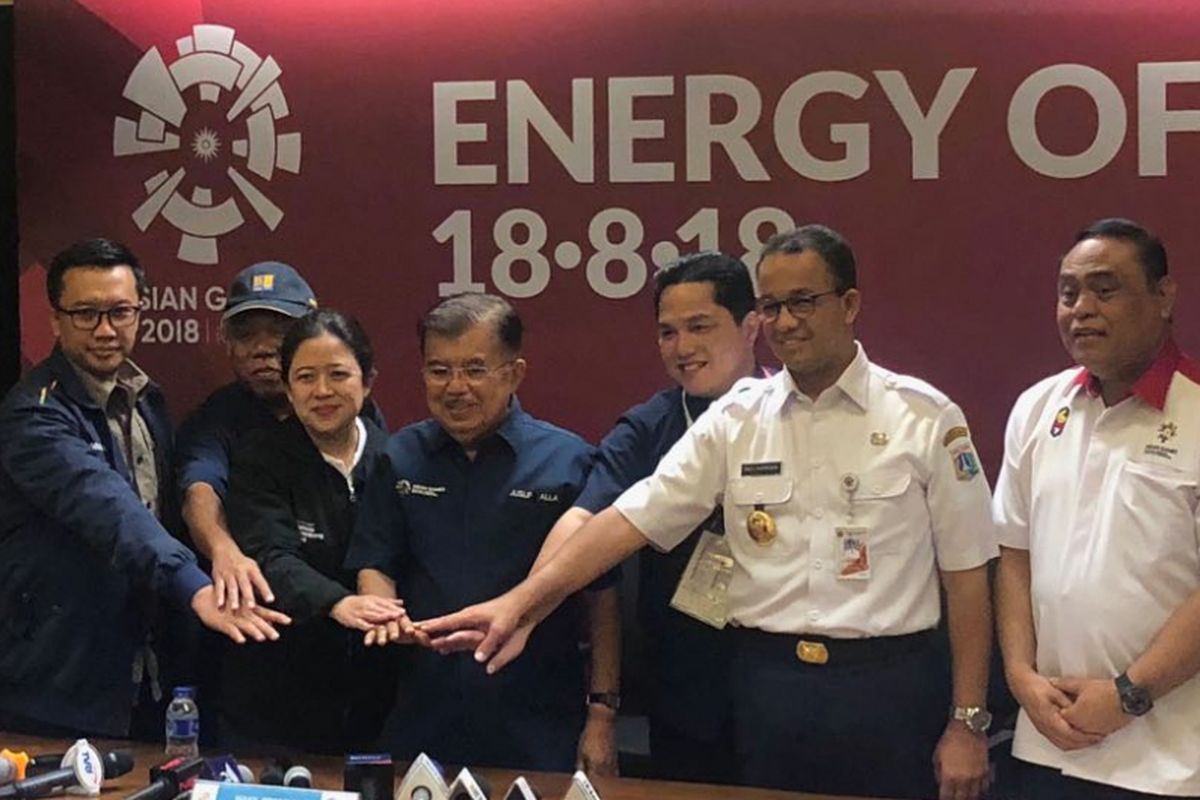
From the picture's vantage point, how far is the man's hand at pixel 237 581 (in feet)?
8.71

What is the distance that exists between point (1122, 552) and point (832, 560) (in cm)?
50

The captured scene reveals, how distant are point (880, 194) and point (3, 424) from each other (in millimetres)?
2161

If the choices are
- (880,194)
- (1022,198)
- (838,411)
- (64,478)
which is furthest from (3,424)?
(1022,198)

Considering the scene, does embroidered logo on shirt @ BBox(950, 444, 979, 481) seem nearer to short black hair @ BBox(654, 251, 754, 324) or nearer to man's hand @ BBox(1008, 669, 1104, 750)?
man's hand @ BBox(1008, 669, 1104, 750)

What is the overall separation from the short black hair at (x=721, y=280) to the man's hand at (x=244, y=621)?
3.44 ft

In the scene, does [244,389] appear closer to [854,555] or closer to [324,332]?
[324,332]

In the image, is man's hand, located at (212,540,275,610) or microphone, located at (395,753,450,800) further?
man's hand, located at (212,540,275,610)

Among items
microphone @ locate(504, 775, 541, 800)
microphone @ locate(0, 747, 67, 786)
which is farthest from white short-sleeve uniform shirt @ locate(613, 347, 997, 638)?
microphone @ locate(0, 747, 67, 786)

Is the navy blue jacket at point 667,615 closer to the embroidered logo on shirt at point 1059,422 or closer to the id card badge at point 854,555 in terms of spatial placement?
the id card badge at point 854,555

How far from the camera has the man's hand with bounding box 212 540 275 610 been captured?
2.65m

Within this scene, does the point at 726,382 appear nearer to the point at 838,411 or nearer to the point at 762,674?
the point at 838,411

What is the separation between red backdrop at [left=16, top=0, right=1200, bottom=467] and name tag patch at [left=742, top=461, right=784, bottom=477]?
98cm

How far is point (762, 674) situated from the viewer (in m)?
2.51

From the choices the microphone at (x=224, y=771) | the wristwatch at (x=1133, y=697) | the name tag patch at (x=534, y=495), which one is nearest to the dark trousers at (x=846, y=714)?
the wristwatch at (x=1133, y=697)
